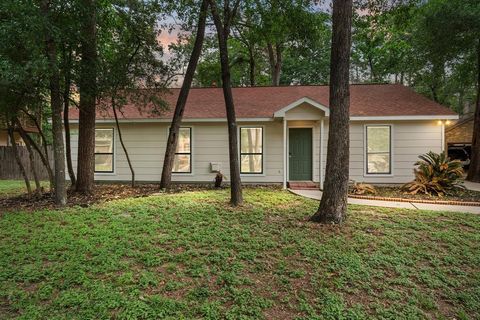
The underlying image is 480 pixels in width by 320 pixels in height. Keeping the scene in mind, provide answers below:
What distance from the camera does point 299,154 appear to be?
10.8 m

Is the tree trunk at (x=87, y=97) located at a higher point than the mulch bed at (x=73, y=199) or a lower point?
higher

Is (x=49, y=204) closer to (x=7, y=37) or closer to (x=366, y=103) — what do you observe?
(x=7, y=37)

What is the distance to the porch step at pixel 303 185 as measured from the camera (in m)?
9.61

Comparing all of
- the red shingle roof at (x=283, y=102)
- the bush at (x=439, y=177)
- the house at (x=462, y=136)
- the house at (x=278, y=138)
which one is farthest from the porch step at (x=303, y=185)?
the house at (x=462, y=136)

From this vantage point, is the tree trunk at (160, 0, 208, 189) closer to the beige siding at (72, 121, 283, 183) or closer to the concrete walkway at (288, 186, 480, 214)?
the beige siding at (72, 121, 283, 183)

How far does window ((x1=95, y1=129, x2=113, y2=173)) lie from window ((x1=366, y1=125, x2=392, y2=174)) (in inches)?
375

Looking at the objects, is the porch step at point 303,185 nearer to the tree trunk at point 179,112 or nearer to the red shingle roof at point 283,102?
the red shingle roof at point 283,102

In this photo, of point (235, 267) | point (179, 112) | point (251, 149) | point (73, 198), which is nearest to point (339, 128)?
point (235, 267)

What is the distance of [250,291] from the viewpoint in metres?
3.30

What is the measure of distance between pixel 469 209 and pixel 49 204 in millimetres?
9816

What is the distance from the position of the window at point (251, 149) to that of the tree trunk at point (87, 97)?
4976mm

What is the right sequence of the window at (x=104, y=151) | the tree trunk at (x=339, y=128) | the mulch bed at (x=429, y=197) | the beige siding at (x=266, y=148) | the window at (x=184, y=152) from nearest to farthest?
the tree trunk at (x=339, y=128) < the mulch bed at (x=429, y=197) < the beige siding at (x=266, y=148) < the window at (x=184, y=152) < the window at (x=104, y=151)

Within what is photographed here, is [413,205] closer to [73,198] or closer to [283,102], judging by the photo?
[283,102]

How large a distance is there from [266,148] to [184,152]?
307 cm
